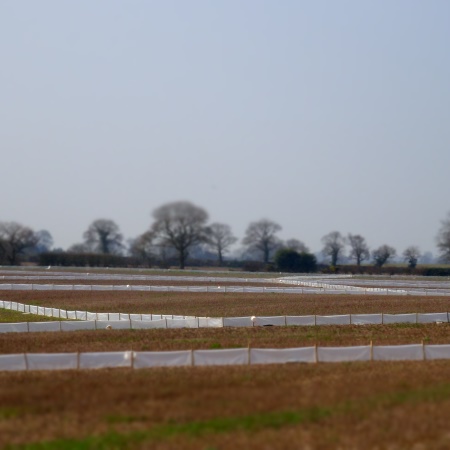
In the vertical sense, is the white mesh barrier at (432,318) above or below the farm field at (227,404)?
below

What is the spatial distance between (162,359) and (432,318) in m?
22.5

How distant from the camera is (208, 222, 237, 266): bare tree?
143 meters

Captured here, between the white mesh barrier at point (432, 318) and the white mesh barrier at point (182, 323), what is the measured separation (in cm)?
1199

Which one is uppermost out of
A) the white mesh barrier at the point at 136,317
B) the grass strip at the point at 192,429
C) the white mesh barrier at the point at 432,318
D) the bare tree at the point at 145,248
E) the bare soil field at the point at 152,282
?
the bare tree at the point at 145,248

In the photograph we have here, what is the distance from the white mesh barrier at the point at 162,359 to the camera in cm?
2553

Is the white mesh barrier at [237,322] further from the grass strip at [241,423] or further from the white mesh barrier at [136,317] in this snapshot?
the grass strip at [241,423]

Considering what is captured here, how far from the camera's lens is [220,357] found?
2600 centimetres

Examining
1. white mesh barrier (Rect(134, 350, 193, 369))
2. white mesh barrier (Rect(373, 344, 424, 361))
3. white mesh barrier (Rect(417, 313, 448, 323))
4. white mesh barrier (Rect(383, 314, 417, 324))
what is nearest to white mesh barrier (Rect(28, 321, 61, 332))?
white mesh barrier (Rect(134, 350, 193, 369))

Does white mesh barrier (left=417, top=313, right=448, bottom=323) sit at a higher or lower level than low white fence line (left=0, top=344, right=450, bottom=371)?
lower

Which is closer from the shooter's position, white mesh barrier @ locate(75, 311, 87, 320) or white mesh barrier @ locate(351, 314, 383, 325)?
white mesh barrier @ locate(351, 314, 383, 325)

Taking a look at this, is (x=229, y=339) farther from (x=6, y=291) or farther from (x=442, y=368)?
(x=6, y=291)

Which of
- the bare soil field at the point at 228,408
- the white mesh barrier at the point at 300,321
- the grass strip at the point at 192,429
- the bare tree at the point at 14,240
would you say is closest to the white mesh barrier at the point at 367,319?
the white mesh barrier at the point at 300,321

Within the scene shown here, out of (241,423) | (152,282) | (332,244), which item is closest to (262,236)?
(332,244)

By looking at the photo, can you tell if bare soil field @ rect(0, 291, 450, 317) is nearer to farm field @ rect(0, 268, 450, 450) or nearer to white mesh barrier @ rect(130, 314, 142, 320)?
white mesh barrier @ rect(130, 314, 142, 320)
